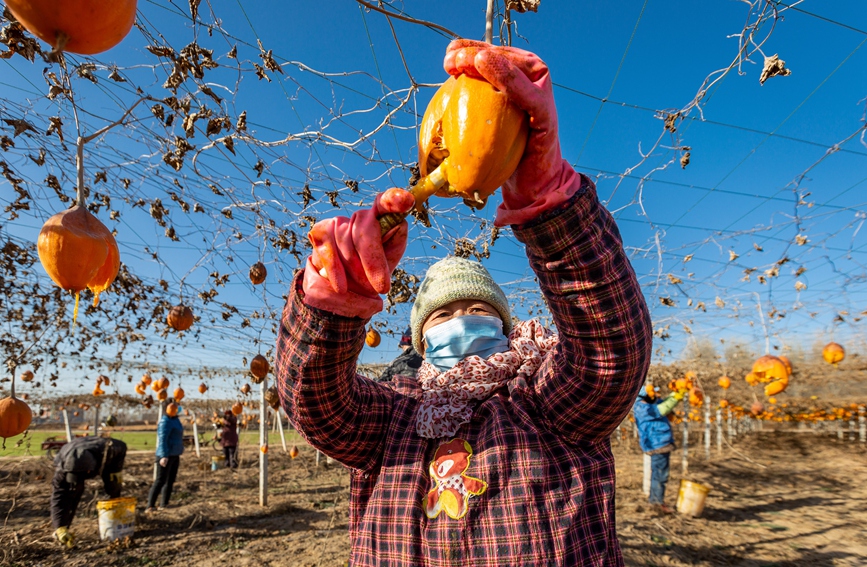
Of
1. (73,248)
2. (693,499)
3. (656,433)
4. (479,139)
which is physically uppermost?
(73,248)

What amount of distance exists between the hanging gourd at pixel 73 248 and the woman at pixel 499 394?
5.88ft

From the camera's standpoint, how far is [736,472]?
13602 mm

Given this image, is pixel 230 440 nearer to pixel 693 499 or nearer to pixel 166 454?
pixel 166 454

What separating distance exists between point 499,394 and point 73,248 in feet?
7.71

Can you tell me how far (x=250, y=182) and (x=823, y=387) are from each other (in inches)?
1013

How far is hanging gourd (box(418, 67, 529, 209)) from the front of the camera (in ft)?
3.15

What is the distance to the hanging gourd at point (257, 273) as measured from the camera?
16.9ft

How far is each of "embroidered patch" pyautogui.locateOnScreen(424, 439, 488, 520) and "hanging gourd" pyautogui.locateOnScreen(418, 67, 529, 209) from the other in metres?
0.73

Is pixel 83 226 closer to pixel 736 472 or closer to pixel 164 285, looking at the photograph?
pixel 164 285

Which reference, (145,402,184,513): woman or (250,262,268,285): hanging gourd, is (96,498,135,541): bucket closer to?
(145,402,184,513): woman

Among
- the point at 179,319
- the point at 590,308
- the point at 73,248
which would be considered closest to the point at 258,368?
the point at 179,319

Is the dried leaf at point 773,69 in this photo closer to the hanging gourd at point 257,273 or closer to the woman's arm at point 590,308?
the woman's arm at point 590,308

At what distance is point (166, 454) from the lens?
26.3 feet

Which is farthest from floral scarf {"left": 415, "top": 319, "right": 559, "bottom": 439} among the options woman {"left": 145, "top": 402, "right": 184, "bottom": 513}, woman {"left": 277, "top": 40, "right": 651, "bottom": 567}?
woman {"left": 145, "top": 402, "right": 184, "bottom": 513}
